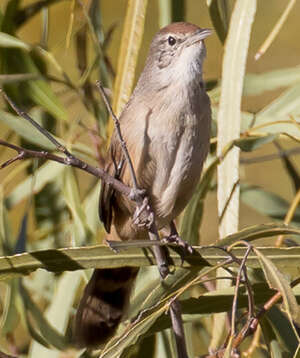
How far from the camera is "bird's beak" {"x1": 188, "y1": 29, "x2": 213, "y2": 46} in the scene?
2922 millimetres

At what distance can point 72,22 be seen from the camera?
309 centimetres

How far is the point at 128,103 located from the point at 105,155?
0.84ft

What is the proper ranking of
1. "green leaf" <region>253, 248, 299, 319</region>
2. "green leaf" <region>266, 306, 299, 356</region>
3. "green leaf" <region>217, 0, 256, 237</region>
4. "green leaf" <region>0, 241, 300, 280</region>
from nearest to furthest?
1. "green leaf" <region>253, 248, 299, 319</region>
2. "green leaf" <region>0, 241, 300, 280</region>
3. "green leaf" <region>266, 306, 299, 356</region>
4. "green leaf" <region>217, 0, 256, 237</region>

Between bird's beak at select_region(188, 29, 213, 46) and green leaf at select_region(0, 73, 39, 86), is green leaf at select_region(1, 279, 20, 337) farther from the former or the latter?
bird's beak at select_region(188, 29, 213, 46)

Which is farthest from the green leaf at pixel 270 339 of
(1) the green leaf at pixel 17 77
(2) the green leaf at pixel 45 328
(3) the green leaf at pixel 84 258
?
(1) the green leaf at pixel 17 77

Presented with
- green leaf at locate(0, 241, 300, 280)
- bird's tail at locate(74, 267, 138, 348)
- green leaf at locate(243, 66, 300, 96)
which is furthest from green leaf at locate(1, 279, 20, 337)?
green leaf at locate(243, 66, 300, 96)

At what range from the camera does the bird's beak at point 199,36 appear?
2922 millimetres

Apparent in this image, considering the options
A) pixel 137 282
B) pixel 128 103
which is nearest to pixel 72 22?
pixel 128 103

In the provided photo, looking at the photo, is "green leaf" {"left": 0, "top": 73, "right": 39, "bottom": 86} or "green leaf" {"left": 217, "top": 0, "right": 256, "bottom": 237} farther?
"green leaf" {"left": 0, "top": 73, "right": 39, "bottom": 86}

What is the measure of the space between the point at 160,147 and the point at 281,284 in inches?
33.3

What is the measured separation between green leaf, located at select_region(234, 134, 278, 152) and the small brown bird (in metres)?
0.13

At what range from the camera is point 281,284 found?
2.11m

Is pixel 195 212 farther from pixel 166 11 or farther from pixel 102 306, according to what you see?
pixel 166 11

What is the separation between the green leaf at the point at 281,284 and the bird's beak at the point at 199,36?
0.91 metres
